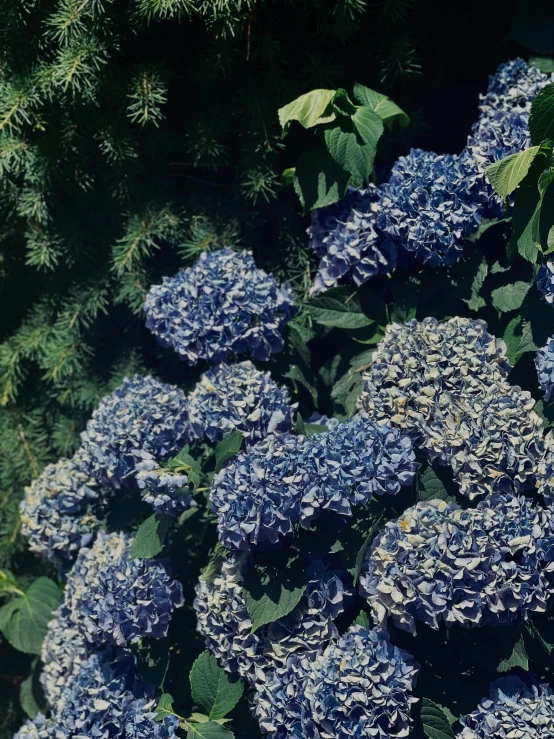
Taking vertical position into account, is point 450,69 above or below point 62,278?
above

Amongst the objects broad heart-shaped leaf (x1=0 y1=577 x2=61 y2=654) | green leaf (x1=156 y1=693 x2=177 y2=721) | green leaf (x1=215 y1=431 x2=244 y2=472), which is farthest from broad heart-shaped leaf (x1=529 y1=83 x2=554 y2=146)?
broad heart-shaped leaf (x1=0 y1=577 x2=61 y2=654)

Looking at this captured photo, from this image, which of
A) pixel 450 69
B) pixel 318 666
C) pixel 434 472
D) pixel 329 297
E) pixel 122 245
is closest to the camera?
pixel 318 666

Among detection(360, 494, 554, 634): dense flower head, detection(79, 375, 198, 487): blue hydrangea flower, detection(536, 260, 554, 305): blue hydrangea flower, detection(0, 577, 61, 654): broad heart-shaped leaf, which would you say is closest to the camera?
detection(360, 494, 554, 634): dense flower head

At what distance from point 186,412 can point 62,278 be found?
1.80 ft

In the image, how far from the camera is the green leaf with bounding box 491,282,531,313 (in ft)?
4.64

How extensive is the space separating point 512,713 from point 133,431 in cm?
81

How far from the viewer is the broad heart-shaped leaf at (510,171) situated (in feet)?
4.13

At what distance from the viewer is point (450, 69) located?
1643 millimetres

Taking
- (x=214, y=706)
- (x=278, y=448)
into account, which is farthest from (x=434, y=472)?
(x=214, y=706)

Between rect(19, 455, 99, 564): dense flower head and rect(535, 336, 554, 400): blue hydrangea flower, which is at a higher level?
rect(535, 336, 554, 400): blue hydrangea flower

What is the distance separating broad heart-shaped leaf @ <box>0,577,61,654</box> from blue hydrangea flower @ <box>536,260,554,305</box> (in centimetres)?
123

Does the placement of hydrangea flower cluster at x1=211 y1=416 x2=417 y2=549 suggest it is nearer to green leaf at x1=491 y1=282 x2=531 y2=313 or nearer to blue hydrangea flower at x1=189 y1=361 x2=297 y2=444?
blue hydrangea flower at x1=189 y1=361 x2=297 y2=444

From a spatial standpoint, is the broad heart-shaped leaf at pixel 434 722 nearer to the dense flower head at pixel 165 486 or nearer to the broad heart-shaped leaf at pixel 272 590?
the broad heart-shaped leaf at pixel 272 590

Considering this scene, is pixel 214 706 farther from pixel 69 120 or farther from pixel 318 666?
pixel 69 120
